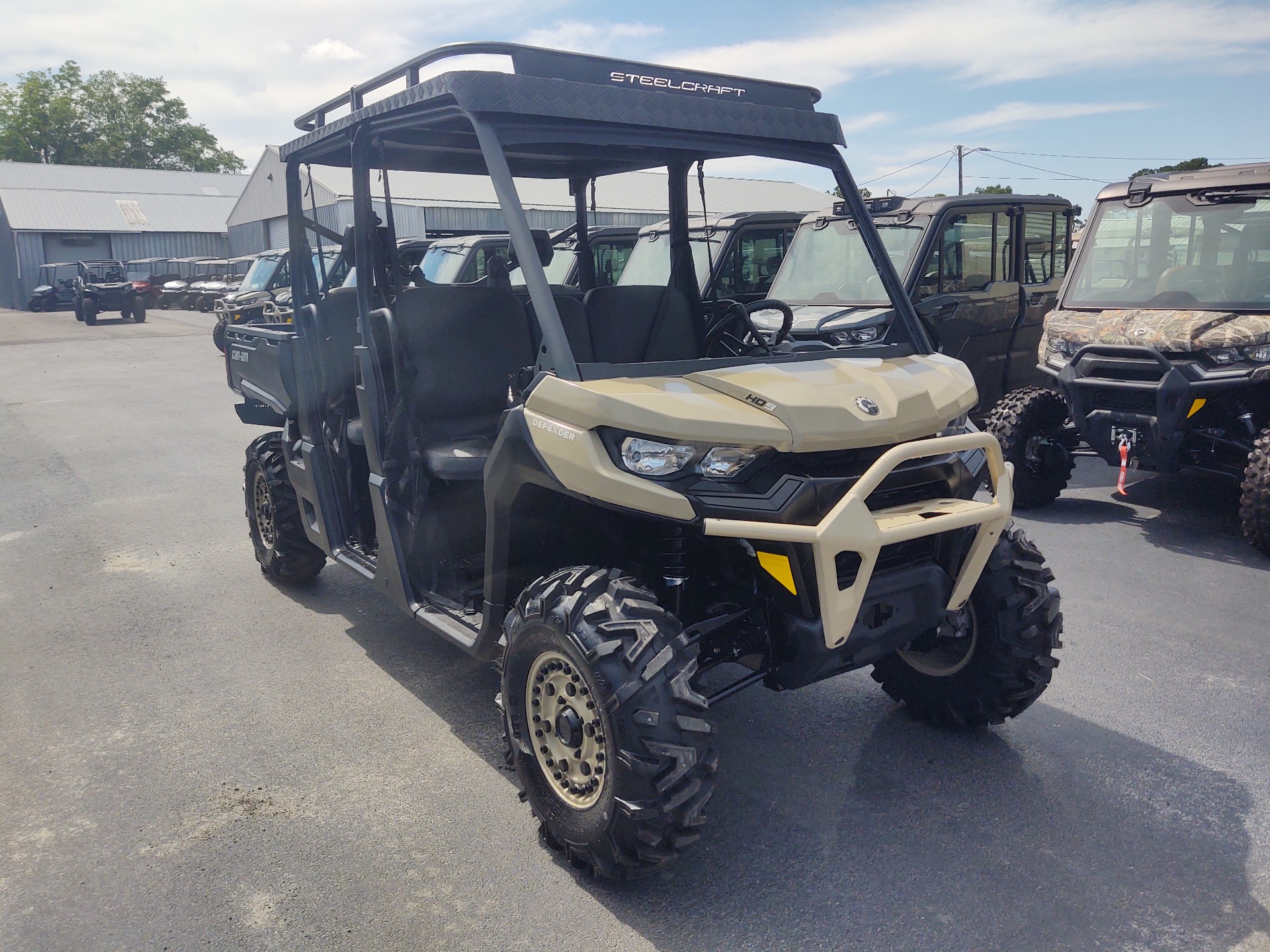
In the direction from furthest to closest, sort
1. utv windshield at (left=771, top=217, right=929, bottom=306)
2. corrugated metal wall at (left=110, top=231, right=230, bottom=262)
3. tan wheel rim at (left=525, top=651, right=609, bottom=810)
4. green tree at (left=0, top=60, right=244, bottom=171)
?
green tree at (left=0, top=60, right=244, bottom=171), corrugated metal wall at (left=110, top=231, right=230, bottom=262), utv windshield at (left=771, top=217, right=929, bottom=306), tan wheel rim at (left=525, top=651, right=609, bottom=810)

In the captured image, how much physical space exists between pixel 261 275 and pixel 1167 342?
19307 millimetres

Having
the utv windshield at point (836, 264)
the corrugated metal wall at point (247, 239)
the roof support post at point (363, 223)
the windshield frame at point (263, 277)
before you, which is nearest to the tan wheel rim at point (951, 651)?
the roof support post at point (363, 223)

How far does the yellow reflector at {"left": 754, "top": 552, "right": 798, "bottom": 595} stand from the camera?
9.59 feet

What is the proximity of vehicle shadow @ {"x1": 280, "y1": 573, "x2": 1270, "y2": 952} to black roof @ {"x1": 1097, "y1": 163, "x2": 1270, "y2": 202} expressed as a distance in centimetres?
465

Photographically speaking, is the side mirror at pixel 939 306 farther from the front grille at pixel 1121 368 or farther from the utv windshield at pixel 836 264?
the front grille at pixel 1121 368

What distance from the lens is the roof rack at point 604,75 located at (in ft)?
10.9

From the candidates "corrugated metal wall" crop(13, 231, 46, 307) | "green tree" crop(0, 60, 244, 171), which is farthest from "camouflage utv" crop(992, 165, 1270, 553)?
"green tree" crop(0, 60, 244, 171)

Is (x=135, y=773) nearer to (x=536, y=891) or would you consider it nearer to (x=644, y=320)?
(x=536, y=891)

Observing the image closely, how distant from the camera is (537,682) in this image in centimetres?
322

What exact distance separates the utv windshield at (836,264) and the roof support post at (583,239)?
3.29m

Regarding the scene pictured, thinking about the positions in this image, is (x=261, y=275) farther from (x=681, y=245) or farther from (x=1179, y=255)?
(x=681, y=245)

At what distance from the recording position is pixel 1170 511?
7.46 metres

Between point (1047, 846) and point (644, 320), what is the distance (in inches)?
98.2

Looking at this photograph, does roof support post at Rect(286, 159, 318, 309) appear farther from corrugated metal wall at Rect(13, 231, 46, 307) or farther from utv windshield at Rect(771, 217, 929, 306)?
corrugated metal wall at Rect(13, 231, 46, 307)
